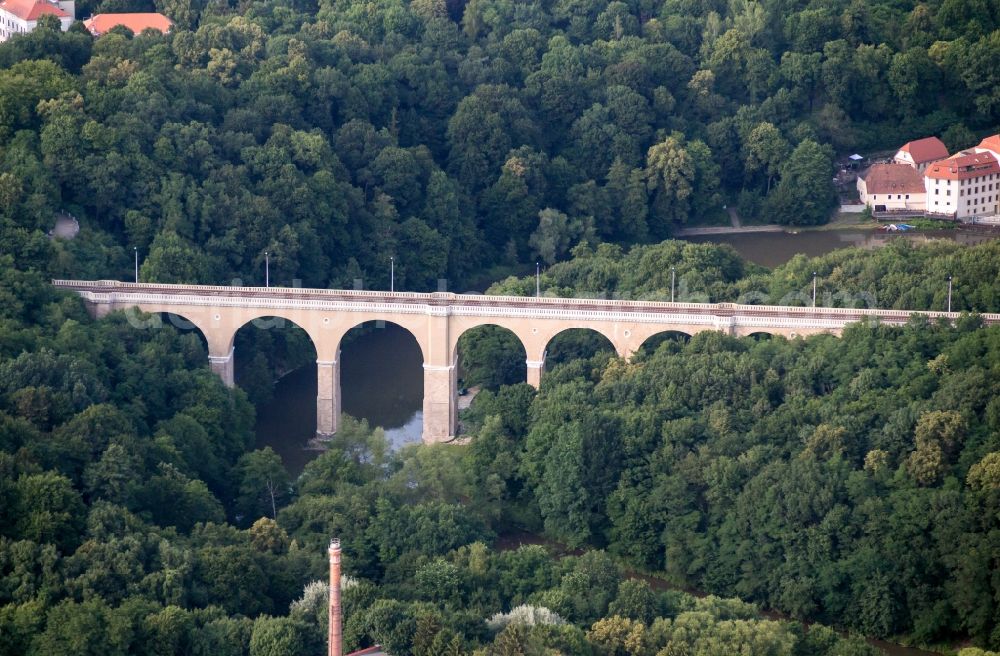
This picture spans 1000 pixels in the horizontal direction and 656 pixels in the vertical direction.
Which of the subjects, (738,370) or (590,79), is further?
(590,79)

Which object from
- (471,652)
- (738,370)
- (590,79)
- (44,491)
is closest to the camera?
(471,652)

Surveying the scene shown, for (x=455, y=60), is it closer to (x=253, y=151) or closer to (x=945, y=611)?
(x=253, y=151)

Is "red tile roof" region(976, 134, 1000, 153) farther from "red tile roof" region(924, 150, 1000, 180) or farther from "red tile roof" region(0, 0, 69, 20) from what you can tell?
"red tile roof" region(0, 0, 69, 20)

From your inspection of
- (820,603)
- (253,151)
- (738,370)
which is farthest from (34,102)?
(820,603)

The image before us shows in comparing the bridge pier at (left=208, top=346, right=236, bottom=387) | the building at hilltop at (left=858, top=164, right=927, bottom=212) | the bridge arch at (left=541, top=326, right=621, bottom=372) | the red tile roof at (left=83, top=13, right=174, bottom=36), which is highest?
the red tile roof at (left=83, top=13, right=174, bottom=36)

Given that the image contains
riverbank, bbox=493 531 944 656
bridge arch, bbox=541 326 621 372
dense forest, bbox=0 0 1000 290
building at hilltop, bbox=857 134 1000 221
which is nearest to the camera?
riverbank, bbox=493 531 944 656

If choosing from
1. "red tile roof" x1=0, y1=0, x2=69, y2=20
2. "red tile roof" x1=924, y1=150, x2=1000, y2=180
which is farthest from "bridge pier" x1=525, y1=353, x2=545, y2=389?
"red tile roof" x1=0, y1=0, x2=69, y2=20
